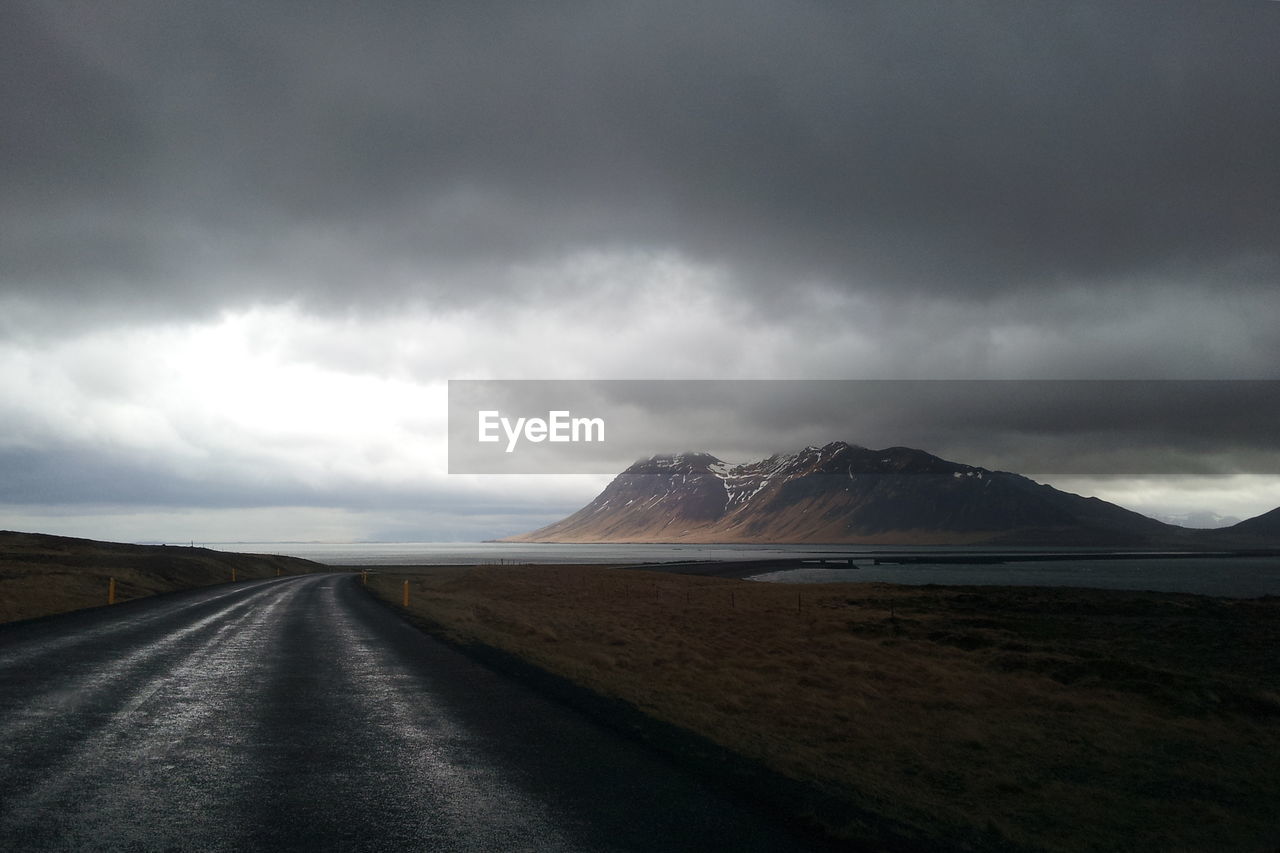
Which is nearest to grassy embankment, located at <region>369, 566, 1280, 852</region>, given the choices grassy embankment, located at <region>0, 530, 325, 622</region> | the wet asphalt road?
the wet asphalt road

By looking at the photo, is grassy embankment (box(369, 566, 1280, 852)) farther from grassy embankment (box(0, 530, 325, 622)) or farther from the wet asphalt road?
grassy embankment (box(0, 530, 325, 622))

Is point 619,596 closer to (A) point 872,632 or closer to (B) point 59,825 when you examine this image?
(A) point 872,632

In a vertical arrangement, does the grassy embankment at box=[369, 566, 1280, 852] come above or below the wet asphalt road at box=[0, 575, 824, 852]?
below

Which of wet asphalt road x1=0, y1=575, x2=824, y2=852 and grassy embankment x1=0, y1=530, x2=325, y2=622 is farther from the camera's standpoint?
grassy embankment x1=0, y1=530, x2=325, y2=622

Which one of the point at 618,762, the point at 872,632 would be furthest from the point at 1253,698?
the point at 618,762

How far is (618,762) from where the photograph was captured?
929 cm

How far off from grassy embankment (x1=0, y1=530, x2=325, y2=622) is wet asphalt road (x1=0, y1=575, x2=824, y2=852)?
18.3 m

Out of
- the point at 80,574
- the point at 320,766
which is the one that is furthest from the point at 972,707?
the point at 80,574

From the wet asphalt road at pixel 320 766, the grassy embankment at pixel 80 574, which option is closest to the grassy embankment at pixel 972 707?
the wet asphalt road at pixel 320 766

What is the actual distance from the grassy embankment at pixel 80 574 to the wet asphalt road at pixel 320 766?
18.3m

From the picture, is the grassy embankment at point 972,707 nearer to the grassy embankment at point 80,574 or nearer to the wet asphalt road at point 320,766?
the wet asphalt road at point 320,766

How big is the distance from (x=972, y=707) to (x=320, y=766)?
16347 mm

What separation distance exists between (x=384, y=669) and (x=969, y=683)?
16.1 meters

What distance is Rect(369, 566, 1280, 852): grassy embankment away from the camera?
36.6 ft
